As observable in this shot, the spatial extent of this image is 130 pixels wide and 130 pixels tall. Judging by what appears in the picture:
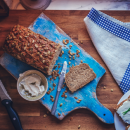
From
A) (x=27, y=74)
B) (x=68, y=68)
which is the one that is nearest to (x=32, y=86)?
(x=27, y=74)

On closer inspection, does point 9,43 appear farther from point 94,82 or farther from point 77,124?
point 77,124

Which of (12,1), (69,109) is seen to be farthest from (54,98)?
(12,1)

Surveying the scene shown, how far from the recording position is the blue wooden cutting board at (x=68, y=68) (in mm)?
2545

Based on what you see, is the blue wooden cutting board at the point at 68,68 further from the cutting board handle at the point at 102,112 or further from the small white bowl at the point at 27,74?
the small white bowl at the point at 27,74

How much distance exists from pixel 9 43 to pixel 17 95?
0.91 metres

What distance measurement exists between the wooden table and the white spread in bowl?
27 cm

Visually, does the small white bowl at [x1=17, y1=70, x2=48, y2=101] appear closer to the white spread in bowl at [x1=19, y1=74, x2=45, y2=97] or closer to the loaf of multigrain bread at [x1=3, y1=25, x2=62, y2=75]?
the white spread in bowl at [x1=19, y1=74, x2=45, y2=97]

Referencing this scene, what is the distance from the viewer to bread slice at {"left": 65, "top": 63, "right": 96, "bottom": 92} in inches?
100.0

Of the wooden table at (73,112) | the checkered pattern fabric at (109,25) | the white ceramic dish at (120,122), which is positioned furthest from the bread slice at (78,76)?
the checkered pattern fabric at (109,25)

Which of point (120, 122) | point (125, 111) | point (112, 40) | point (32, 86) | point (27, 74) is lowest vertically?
point (120, 122)

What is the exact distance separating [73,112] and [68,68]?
0.76m

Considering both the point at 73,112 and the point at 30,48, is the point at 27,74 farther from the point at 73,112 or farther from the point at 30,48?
the point at 73,112

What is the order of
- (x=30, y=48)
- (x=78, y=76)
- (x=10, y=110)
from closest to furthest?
(x=30, y=48), (x=10, y=110), (x=78, y=76)

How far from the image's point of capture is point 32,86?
246 centimetres
